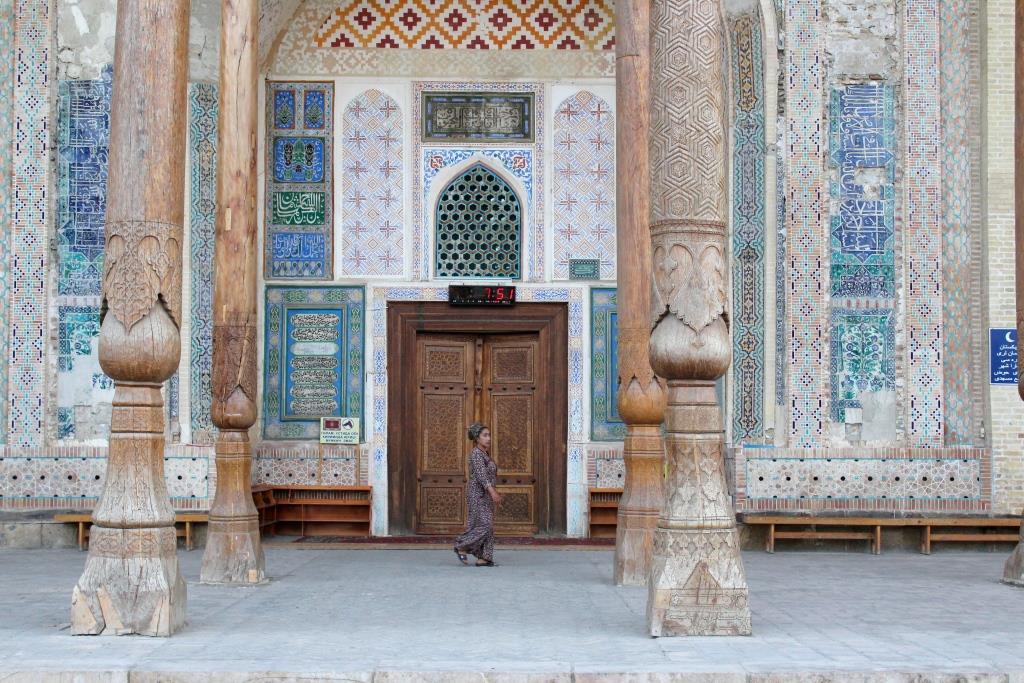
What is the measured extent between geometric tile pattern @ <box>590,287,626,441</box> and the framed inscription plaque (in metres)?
1.92

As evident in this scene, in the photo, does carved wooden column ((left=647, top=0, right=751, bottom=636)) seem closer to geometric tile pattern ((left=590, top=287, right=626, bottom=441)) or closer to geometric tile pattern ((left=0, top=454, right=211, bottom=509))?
geometric tile pattern ((left=590, top=287, right=626, bottom=441))

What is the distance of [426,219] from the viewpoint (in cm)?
1371

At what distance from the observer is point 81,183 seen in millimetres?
12484

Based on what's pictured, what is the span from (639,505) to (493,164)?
5.39m

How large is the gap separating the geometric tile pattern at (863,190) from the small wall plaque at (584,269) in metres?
2.52

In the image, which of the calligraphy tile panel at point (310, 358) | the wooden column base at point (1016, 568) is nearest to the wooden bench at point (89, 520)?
the calligraphy tile panel at point (310, 358)

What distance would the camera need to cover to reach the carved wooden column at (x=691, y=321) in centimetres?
673

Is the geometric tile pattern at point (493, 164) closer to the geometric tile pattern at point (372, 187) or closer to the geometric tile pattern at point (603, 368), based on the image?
the geometric tile pattern at point (372, 187)

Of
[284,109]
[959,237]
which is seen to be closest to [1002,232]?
[959,237]

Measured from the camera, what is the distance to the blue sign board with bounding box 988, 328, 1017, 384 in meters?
12.1

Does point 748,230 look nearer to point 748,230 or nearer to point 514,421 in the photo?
point 748,230

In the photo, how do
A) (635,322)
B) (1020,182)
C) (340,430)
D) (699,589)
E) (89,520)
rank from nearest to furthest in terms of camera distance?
(699,589), (635,322), (1020,182), (89,520), (340,430)

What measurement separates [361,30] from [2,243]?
4297 millimetres

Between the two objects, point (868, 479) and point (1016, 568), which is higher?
point (868, 479)
